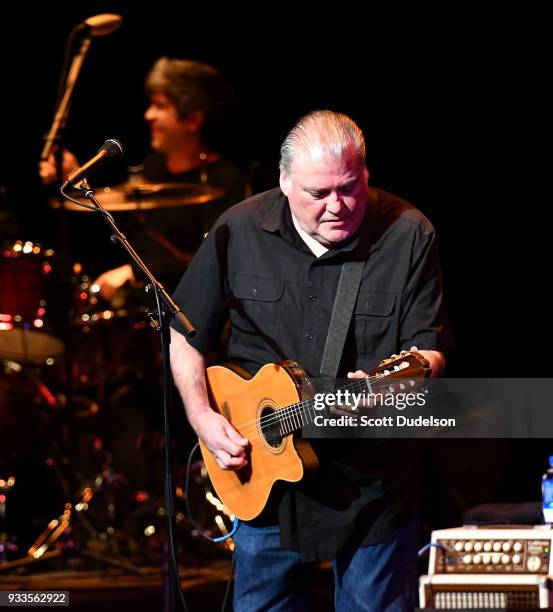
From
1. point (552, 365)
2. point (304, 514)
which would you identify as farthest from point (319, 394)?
point (552, 365)

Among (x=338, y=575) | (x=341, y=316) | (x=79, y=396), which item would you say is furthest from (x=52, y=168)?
(x=338, y=575)

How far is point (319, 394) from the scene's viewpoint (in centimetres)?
373

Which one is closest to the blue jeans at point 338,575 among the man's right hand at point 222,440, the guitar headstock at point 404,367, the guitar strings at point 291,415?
the man's right hand at point 222,440

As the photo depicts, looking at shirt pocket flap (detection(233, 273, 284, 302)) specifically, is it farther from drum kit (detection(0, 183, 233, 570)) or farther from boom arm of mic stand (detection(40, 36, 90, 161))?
drum kit (detection(0, 183, 233, 570))

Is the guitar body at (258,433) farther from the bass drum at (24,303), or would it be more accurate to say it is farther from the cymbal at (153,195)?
the bass drum at (24,303)

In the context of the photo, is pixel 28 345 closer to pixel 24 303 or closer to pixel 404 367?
pixel 24 303

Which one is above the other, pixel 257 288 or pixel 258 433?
pixel 257 288

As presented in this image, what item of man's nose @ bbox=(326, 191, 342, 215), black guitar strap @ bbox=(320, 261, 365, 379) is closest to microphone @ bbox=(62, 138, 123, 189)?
man's nose @ bbox=(326, 191, 342, 215)

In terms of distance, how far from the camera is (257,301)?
3941 millimetres

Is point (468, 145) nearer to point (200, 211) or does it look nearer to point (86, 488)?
point (200, 211)

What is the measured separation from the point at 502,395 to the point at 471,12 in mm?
2311

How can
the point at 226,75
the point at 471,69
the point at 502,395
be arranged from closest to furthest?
1. the point at 502,395
2. the point at 471,69
3. the point at 226,75

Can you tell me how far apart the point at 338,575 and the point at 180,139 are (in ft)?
12.5

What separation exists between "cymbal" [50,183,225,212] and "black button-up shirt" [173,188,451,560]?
239 centimetres
